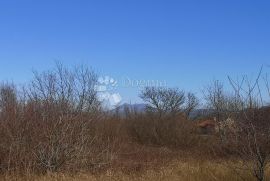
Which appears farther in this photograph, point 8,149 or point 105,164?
point 105,164

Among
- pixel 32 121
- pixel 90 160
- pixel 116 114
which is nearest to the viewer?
pixel 32 121

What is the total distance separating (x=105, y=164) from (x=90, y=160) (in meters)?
0.63

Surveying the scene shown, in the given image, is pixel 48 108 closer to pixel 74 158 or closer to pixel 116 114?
pixel 74 158

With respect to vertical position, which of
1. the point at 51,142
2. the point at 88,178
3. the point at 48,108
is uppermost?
the point at 48,108

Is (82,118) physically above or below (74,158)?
above

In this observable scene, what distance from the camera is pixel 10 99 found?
1374 cm

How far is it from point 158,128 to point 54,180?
80.6ft

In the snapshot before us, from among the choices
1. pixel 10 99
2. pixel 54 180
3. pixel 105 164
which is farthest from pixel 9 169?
pixel 105 164

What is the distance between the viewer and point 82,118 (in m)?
14.4

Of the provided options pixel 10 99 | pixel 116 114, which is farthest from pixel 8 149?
pixel 116 114

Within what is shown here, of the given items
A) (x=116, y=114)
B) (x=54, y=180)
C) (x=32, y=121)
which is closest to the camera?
(x=54, y=180)

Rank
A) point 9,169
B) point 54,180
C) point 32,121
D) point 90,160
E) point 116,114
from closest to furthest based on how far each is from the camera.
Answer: point 54,180 < point 9,169 < point 32,121 < point 90,160 < point 116,114

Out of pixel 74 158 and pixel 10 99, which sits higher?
pixel 10 99

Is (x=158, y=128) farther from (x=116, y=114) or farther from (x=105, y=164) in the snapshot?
(x=105, y=164)
